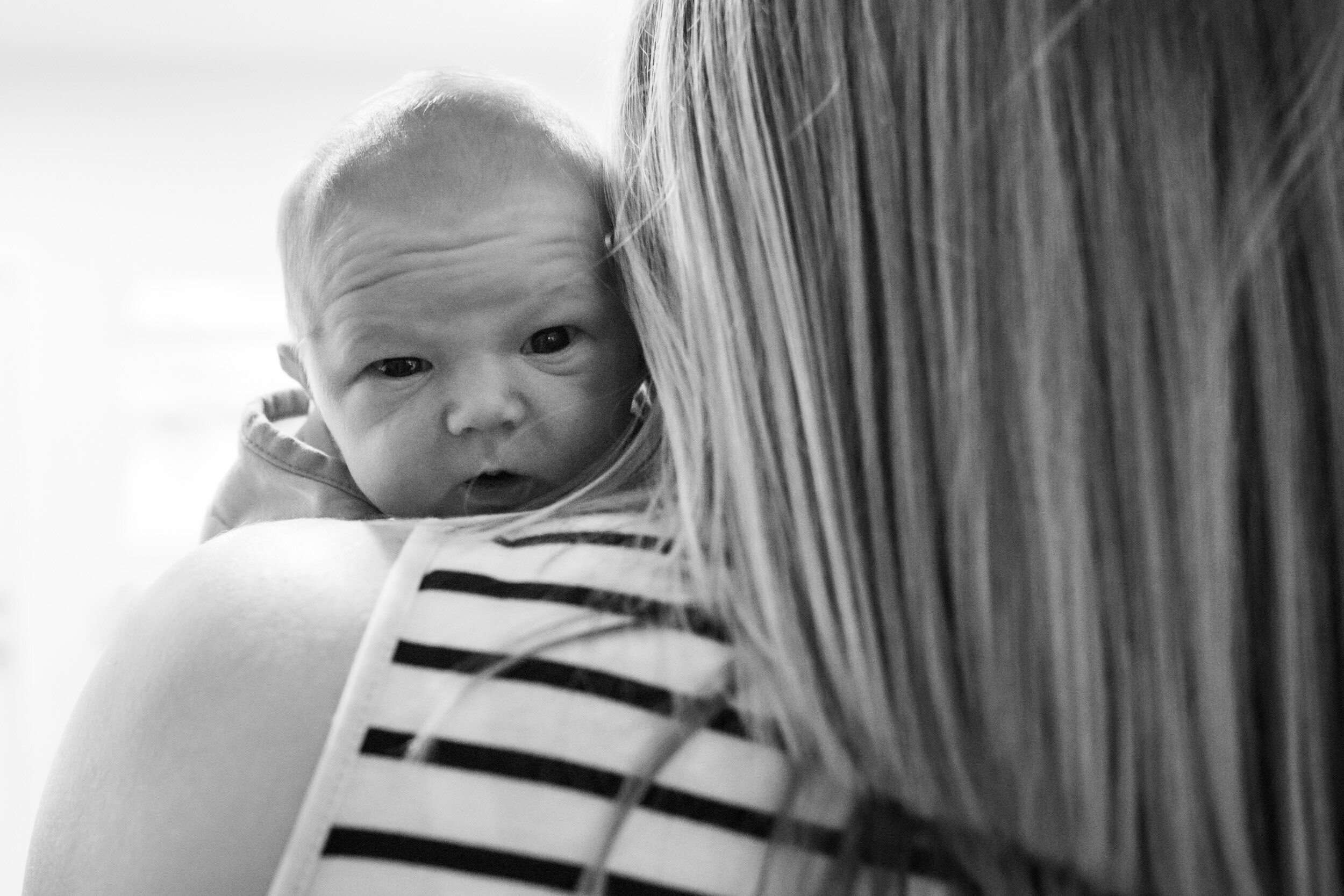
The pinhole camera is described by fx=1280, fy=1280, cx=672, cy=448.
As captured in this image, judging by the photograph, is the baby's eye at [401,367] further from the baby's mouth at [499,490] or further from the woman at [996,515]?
the woman at [996,515]

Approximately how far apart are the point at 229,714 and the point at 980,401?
1.07ft

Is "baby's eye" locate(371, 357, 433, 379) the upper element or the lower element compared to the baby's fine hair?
lower

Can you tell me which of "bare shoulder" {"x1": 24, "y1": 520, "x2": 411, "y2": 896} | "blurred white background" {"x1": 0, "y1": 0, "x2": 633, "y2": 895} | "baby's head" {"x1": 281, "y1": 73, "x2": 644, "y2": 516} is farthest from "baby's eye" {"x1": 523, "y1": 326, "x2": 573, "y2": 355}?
"blurred white background" {"x1": 0, "y1": 0, "x2": 633, "y2": 895}

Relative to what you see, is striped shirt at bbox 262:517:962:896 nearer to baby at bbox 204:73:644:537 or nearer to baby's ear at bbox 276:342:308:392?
baby at bbox 204:73:644:537

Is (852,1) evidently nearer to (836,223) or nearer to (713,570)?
(836,223)

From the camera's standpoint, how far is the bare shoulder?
0.51 metres

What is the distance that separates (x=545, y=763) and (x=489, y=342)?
0.39 m

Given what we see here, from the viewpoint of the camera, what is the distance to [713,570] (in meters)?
0.51

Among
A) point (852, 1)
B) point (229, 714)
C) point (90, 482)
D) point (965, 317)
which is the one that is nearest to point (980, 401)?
point (965, 317)

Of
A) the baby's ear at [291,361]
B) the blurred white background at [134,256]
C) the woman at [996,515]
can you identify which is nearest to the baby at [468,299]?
the baby's ear at [291,361]

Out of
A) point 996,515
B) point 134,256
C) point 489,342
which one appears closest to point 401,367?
point 489,342

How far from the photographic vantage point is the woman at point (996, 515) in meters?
0.46

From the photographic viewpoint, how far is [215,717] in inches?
20.6

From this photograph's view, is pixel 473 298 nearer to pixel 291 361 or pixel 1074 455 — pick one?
pixel 291 361
